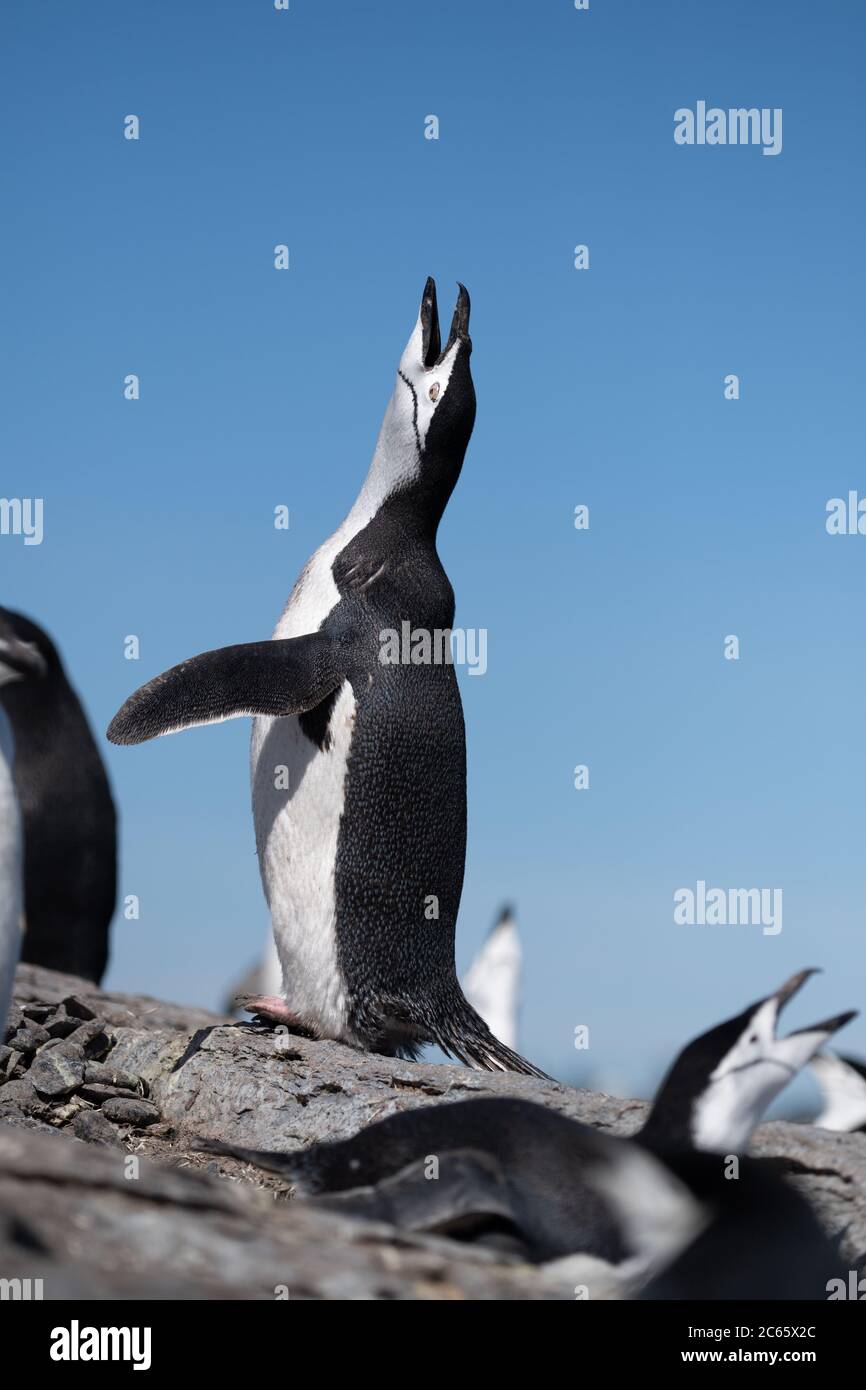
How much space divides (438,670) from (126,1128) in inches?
76.5

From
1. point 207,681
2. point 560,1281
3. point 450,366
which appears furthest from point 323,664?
point 560,1281

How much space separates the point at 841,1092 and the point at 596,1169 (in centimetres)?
274

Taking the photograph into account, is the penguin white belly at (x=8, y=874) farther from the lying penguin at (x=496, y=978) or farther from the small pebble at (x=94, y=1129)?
the lying penguin at (x=496, y=978)

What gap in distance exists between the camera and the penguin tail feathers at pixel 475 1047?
5.37 m

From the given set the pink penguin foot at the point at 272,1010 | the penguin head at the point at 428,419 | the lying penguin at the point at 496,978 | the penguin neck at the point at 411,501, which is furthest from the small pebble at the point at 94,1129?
the lying penguin at the point at 496,978

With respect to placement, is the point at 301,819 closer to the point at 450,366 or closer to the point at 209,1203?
the point at 450,366

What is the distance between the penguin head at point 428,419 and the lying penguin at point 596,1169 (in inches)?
113

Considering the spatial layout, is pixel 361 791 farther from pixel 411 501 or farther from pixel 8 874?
pixel 8 874

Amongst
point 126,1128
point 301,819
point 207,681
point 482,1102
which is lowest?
point 126,1128

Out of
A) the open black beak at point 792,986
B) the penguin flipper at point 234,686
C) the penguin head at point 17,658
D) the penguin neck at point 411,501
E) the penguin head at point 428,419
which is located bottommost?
the open black beak at point 792,986

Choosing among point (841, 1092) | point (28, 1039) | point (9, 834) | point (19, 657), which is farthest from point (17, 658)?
point (841, 1092)

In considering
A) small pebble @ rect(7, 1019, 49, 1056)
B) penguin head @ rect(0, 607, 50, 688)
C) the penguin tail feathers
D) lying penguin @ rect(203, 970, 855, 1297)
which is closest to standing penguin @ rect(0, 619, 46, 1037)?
penguin head @ rect(0, 607, 50, 688)

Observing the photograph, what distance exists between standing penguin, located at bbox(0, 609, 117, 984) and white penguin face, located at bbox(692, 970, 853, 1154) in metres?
6.15
